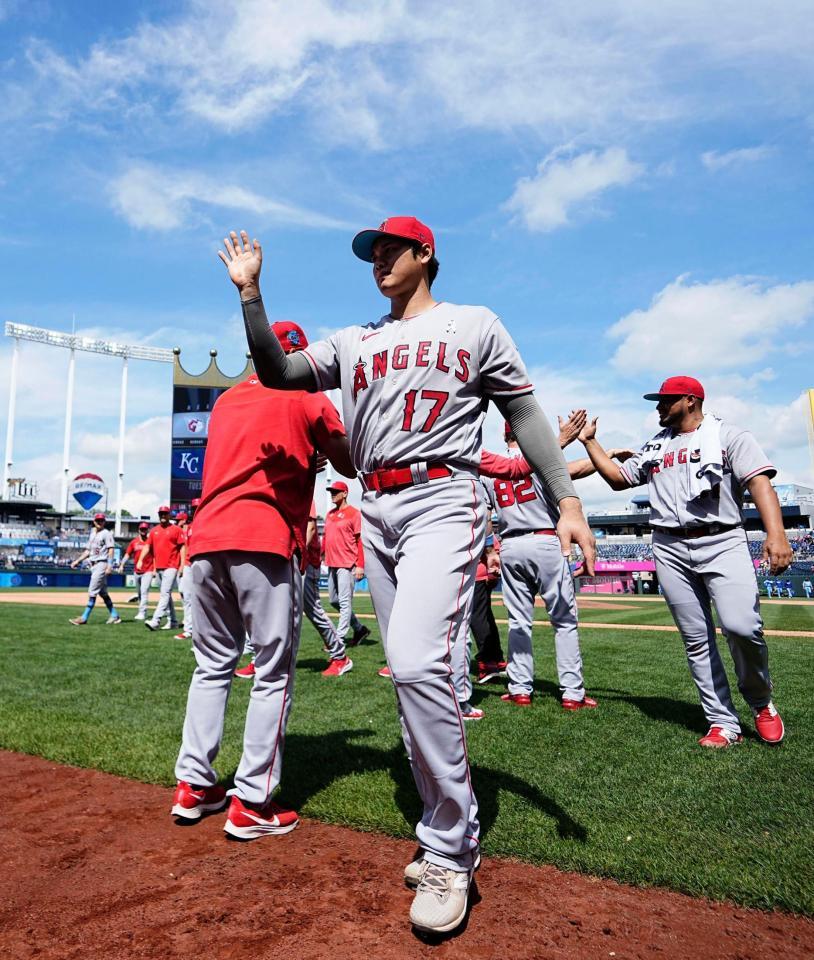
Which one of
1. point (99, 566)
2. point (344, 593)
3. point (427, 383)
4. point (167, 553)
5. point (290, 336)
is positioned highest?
point (290, 336)

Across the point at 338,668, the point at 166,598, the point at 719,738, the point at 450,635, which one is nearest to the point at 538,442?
the point at 450,635

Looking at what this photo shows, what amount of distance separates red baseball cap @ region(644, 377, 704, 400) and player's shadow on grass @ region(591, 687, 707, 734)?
213cm

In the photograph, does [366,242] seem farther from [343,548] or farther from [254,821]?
[343,548]

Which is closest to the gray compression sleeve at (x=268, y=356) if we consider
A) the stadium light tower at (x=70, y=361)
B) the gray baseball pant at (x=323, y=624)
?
the gray baseball pant at (x=323, y=624)

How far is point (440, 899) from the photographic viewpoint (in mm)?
1960

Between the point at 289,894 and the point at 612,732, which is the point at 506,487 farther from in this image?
the point at 289,894

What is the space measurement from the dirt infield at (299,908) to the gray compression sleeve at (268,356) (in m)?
1.70

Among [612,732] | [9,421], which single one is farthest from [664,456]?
[9,421]

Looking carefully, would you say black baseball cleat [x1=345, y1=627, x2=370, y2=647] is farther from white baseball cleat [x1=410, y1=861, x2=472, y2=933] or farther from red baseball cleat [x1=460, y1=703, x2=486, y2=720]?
white baseball cleat [x1=410, y1=861, x2=472, y2=933]

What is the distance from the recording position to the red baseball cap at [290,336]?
3.31 meters

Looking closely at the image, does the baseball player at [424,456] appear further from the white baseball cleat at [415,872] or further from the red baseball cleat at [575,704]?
the red baseball cleat at [575,704]

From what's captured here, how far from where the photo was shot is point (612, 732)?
4262 mm

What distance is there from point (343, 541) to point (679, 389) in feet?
18.2

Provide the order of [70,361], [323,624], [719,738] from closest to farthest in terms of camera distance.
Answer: [719,738]
[323,624]
[70,361]
